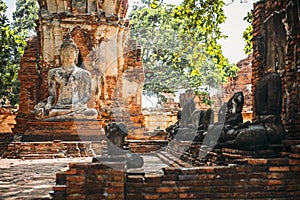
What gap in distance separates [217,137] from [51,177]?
254cm

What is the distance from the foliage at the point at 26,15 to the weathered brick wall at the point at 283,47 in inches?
784

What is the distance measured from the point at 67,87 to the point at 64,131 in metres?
1.85

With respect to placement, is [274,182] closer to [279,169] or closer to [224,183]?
[279,169]

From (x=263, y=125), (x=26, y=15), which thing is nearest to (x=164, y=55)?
(x=26, y=15)

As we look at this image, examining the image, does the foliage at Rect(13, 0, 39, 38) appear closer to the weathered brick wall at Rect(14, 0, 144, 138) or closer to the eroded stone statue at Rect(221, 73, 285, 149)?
the weathered brick wall at Rect(14, 0, 144, 138)

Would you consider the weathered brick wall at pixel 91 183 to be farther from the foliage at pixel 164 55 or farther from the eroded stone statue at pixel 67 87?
the foliage at pixel 164 55

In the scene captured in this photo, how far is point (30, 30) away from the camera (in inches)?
1057

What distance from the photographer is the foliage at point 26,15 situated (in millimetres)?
26172

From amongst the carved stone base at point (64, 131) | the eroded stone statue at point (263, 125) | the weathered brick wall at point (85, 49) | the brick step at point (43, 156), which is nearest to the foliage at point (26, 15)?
the weathered brick wall at point (85, 49)

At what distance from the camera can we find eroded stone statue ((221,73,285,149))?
4.88 m

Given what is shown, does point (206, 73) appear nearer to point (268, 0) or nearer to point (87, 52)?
point (87, 52)

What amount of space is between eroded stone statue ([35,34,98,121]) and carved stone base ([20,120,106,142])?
0.78 metres

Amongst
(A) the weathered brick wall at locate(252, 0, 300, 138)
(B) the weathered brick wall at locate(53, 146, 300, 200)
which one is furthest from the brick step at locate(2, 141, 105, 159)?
(B) the weathered brick wall at locate(53, 146, 300, 200)

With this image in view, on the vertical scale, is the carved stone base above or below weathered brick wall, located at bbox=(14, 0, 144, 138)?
below
